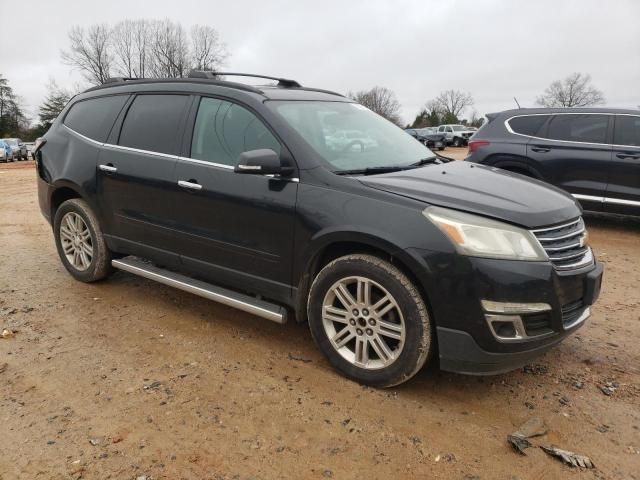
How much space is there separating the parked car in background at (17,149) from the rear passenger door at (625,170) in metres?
37.4

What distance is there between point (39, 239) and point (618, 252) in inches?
287

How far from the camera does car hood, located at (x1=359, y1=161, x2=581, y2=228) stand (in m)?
2.87

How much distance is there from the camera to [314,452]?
2564 millimetres

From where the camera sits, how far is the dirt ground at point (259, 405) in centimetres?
248

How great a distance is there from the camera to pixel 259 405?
296 cm

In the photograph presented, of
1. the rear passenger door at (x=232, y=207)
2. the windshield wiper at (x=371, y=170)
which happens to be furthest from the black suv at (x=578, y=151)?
the rear passenger door at (x=232, y=207)

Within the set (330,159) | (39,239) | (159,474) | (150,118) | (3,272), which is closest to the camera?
(159,474)

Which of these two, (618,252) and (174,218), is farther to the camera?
(618,252)

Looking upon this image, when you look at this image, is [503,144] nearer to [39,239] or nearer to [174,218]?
[174,218]

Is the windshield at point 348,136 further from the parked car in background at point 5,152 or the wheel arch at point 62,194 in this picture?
the parked car in background at point 5,152

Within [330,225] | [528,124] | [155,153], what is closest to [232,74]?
[155,153]

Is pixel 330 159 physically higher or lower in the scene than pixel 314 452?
higher

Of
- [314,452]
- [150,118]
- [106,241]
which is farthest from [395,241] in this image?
→ [106,241]

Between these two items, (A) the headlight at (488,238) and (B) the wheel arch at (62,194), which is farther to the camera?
(B) the wheel arch at (62,194)
